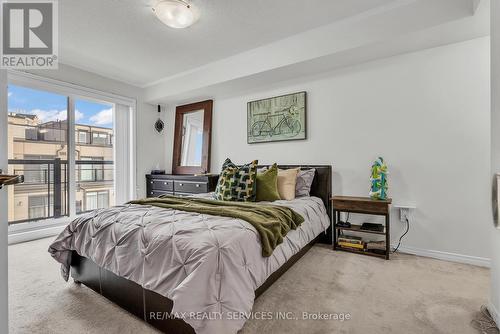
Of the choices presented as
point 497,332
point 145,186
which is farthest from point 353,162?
point 145,186

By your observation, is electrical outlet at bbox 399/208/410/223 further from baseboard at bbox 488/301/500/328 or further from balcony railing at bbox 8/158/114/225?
balcony railing at bbox 8/158/114/225

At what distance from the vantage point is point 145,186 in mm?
4617

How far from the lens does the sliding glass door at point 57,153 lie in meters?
3.28

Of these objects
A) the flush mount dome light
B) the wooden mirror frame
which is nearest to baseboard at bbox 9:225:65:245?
the wooden mirror frame

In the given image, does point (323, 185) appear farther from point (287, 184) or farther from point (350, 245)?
point (350, 245)

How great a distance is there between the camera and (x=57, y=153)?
3611 mm

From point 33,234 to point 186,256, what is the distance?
3.35m

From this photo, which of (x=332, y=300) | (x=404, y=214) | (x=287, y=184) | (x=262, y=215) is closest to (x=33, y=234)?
(x=262, y=215)

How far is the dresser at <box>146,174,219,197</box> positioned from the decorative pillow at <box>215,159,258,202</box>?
0.91 meters

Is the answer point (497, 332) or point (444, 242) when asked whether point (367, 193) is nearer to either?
point (444, 242)

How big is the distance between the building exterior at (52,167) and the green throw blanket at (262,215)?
226 cm

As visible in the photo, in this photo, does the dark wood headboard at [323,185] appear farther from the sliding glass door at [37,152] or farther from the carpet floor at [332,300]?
the sliding glass door at [37,152]

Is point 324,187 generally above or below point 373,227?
above

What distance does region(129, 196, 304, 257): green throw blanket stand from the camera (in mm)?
1640
